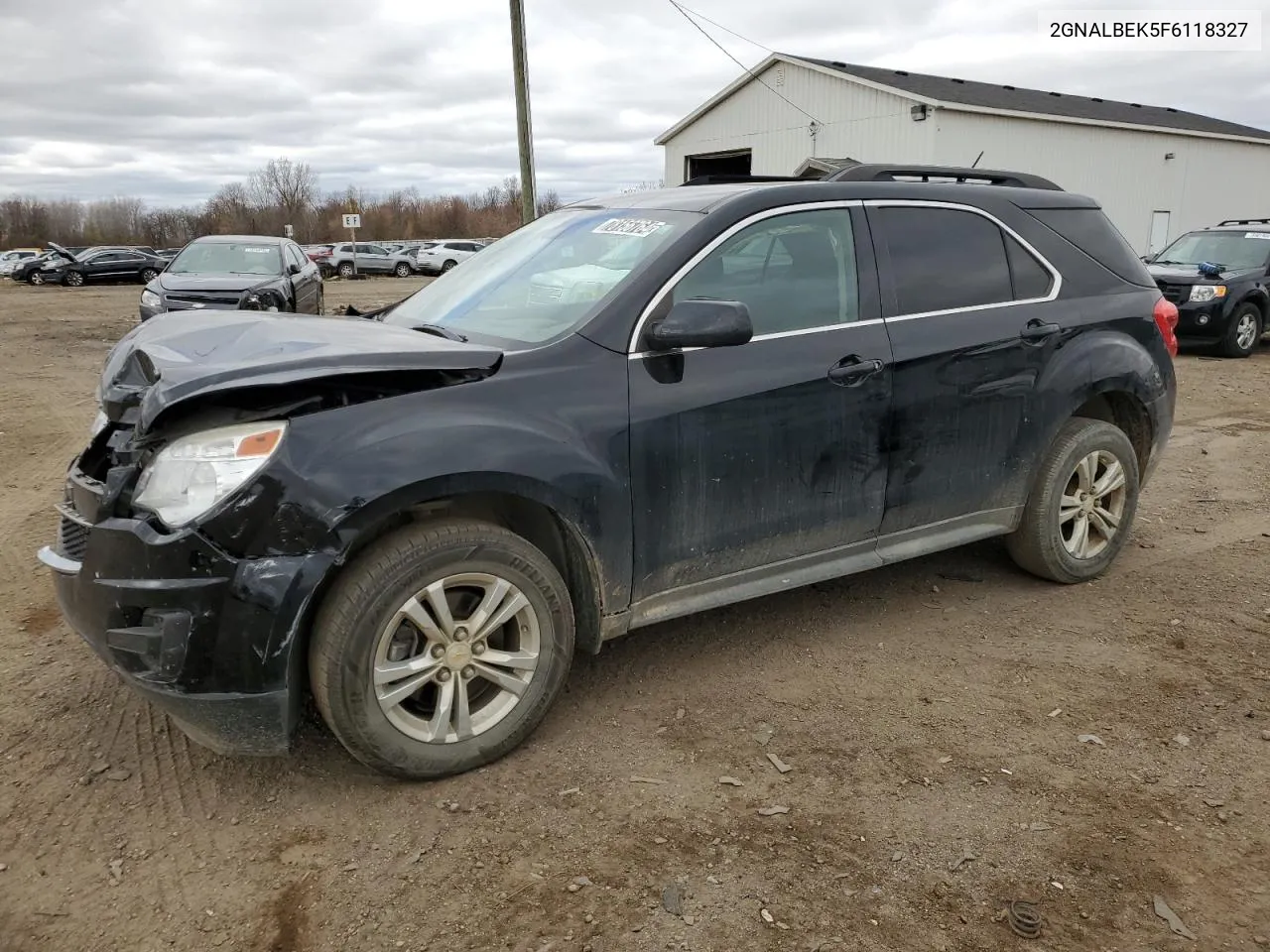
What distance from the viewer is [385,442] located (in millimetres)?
2693

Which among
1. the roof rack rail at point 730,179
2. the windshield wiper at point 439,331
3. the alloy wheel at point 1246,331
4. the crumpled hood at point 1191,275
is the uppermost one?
the roof rack rail at point 730,179

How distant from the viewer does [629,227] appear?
144 inches

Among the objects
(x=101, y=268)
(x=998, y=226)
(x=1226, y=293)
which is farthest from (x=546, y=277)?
(x=101, y=268)

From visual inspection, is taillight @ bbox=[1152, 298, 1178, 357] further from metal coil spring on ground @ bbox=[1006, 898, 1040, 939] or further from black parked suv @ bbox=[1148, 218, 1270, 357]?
black parked suv @ bbox=[1148, 218, 1270, 357]

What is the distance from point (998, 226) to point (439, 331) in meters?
2.48

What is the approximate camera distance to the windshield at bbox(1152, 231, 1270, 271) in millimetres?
13297

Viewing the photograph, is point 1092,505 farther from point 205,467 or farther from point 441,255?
point 441,255

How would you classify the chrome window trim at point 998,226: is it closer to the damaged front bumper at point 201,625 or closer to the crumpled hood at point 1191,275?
the damaged front bumper at point 201,625

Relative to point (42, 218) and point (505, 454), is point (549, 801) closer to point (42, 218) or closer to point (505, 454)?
point (505, 454)

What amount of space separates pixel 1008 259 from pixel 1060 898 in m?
2.71

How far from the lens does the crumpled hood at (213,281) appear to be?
1182 cm

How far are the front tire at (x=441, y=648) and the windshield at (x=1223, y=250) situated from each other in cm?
1378

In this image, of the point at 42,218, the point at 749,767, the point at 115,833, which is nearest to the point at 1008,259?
the point at 749,767

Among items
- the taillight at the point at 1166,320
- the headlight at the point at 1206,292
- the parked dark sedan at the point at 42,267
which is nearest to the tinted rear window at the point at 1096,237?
the taillight at the point at 1166,320
